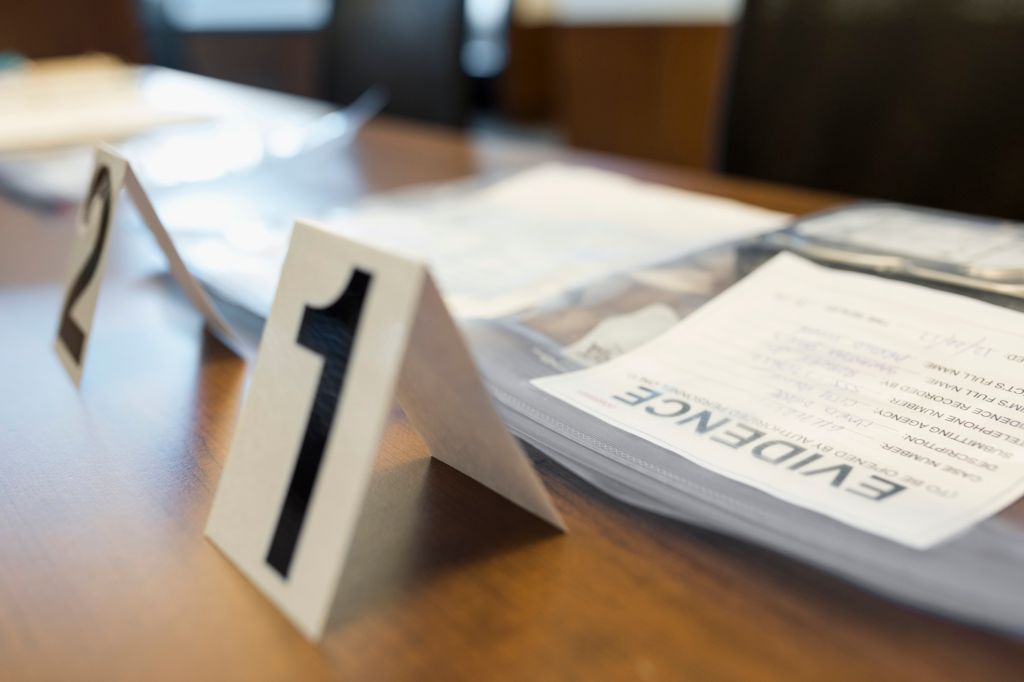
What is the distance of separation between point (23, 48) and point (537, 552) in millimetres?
3028

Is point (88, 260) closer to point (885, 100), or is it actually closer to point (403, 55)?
point (885, 100)

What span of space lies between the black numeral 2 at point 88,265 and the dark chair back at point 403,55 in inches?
41.3

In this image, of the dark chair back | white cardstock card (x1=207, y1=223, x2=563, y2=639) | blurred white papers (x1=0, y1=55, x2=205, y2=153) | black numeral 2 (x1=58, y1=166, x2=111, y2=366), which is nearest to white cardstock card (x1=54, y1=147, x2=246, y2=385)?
black numeral 2 (x1=58, y1=166, x2=111, y2=366)

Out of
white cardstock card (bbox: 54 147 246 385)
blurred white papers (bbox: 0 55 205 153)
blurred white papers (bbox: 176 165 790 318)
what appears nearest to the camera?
white cardstock card (bbox: 54 147 246 385)

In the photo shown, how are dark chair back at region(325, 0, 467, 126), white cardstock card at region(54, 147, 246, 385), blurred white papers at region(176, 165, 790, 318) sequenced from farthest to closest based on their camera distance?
dark chair back at region(325, 0, 467, 126)
blurred white papers at region(176, 165, 790, 318)
white cardstock card at region(54, 147, 246, 385)

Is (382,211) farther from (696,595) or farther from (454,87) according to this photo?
(454,87)

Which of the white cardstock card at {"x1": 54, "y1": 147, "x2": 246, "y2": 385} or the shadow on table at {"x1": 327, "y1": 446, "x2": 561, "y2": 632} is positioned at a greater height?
the white cardstock card at {"x1": 54, "y1": 147, "x2": 246, "y2": 385}

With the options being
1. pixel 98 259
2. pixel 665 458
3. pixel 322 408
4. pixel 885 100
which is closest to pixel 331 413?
pixel 322 408

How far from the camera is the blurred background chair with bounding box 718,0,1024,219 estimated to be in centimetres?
91

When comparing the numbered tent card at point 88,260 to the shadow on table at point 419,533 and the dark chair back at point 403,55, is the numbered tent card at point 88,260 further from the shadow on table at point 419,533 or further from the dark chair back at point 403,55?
the dark chair back at point 403,55

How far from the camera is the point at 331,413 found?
0.28 metres

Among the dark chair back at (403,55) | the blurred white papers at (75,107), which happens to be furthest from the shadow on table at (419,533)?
the dark chair back at (403,55)

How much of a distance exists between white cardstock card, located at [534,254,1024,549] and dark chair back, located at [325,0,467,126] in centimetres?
111

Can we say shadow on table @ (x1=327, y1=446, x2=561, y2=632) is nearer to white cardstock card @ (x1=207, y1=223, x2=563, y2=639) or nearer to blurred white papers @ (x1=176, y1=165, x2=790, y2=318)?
white cardstock card @ (x1=207, y1=223, x2=563, y2=639)
